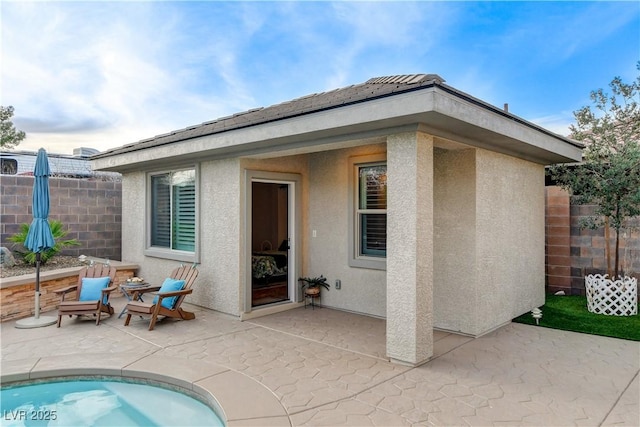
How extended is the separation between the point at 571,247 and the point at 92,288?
10.1 metres

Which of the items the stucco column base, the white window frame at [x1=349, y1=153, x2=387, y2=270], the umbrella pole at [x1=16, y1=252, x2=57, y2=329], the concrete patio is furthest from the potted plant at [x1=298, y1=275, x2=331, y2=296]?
the umbrella pole at [x1=16, y1=252, x2=57, y2=329]

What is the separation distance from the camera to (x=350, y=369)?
525cm

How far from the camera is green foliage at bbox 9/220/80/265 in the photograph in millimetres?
9537

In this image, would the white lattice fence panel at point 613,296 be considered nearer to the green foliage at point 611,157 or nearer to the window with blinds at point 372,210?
the green foliage at point 611,157

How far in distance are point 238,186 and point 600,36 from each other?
10377mm

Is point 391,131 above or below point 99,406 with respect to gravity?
above

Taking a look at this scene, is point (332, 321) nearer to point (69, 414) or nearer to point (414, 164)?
point (414, 164)

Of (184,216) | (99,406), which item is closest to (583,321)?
(99,406)

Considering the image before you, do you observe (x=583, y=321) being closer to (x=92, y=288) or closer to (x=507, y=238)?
(x=507, y=238)

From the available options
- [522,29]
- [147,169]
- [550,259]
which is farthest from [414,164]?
[522,29]

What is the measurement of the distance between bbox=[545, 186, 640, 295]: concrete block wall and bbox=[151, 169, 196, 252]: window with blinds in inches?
321

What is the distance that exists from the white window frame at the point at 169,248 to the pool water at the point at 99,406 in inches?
152

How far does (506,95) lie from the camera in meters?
12.6

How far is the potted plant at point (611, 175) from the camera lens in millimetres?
7750
